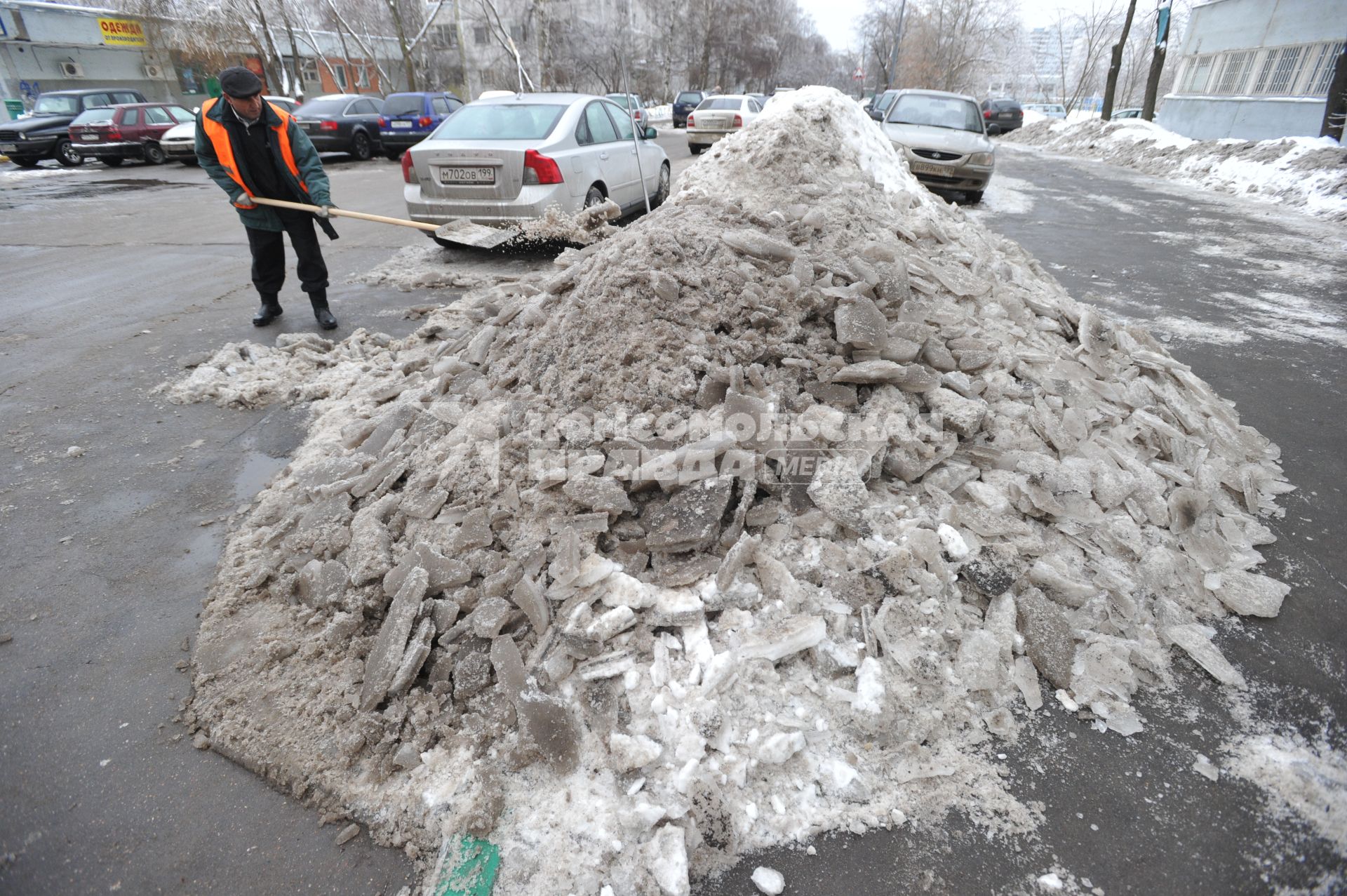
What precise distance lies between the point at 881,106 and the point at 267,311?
41.3ft

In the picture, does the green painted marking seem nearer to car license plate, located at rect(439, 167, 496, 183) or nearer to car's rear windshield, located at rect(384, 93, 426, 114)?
car license plate, located at rect(439, 167, 496, 183)

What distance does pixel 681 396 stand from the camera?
3.15m

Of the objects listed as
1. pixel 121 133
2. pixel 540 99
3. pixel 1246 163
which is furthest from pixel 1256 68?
pixel 121 133

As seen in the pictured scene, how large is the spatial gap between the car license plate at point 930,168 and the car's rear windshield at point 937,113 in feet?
3.89

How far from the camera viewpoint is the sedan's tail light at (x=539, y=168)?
682 centimetres

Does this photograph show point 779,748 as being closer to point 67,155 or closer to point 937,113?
point 937,113

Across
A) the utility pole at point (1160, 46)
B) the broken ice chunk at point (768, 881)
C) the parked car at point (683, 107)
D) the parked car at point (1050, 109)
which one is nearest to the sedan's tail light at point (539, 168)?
the broken ice chunk at point (768, 881)

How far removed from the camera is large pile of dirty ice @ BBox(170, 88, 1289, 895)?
208 centimetres

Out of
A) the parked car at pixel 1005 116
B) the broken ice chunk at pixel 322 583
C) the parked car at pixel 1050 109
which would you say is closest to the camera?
the broken ice chunk at pixel 322 583

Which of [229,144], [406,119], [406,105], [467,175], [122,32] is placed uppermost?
[122,32]

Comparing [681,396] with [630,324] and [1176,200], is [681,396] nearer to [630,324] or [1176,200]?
[630,324]

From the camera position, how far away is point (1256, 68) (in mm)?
21000

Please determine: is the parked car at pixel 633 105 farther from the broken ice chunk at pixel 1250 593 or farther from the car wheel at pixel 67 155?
the car wheel at pixel 67 155

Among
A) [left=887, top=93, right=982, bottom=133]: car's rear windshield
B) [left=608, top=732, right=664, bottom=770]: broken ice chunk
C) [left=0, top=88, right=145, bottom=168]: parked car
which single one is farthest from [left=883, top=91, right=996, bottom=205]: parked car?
[left=0, top=88, right=145, bottom=168]: parked car
